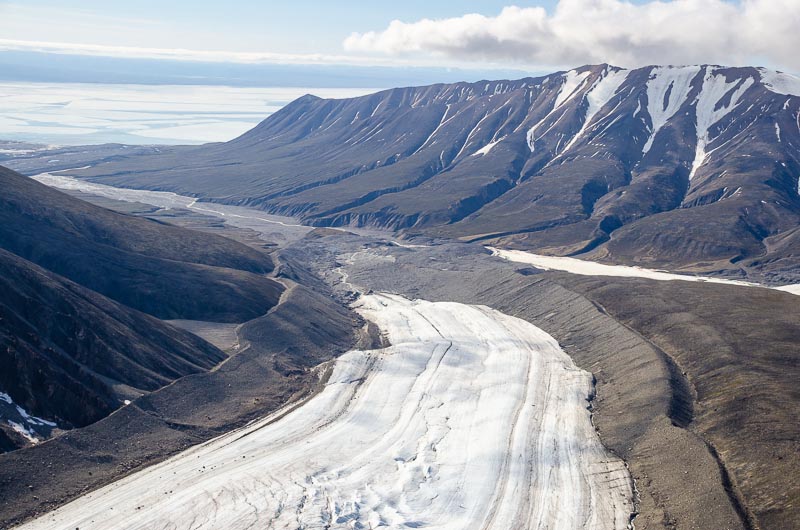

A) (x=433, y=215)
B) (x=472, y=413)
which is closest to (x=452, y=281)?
(x=472, y=413)

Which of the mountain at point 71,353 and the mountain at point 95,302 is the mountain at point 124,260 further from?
the mountain at point 71,353

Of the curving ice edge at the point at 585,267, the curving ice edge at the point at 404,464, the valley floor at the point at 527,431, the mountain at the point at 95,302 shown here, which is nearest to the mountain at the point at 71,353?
the mountain at the point at 95,302

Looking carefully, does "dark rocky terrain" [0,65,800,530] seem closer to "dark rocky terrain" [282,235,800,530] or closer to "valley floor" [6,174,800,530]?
"dark rocky terrain" [282,235,800,530]

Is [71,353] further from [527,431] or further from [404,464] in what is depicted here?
[527,431]

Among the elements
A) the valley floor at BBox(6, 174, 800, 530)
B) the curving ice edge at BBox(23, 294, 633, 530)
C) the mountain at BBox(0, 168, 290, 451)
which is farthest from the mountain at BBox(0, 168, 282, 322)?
the curving ice edge at BBox(23, 294, 633, 530)

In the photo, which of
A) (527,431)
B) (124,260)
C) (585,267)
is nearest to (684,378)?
(527,431)

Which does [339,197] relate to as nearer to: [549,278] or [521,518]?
[549,278]
